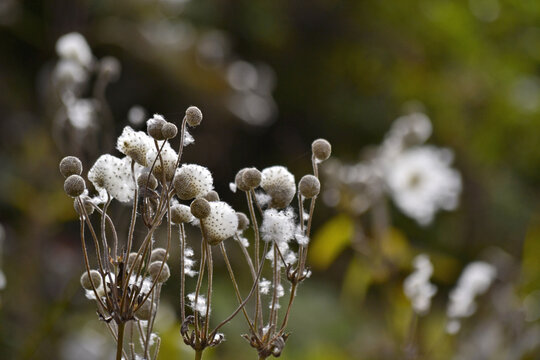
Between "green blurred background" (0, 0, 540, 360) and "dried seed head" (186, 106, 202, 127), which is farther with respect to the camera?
"green blurred background" (0, 0, 540, 360)

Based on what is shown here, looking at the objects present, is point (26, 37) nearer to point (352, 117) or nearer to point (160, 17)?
point (160, 17)

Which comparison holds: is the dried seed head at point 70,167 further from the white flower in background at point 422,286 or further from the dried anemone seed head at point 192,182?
the white flower in background at point 422,286

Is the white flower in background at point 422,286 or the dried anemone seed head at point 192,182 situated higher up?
the white flower in background at point 422,286

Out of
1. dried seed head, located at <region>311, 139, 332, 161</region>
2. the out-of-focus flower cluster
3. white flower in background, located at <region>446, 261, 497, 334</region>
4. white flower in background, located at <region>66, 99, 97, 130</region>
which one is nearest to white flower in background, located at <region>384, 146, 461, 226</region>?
the out-of-focus flower cluster

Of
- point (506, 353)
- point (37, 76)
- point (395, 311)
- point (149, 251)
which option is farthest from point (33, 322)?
point (37, 76)

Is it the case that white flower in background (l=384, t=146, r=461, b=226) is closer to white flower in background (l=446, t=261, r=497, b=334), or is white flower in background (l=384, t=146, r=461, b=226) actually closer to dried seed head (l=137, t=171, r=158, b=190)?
white flower in background (l=446, t=261, r=497, b=334)

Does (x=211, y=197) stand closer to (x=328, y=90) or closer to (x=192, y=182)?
(x=192, y=182)

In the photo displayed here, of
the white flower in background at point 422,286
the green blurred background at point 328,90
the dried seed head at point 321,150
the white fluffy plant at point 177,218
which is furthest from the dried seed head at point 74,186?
the green blurred background at point 328,90
